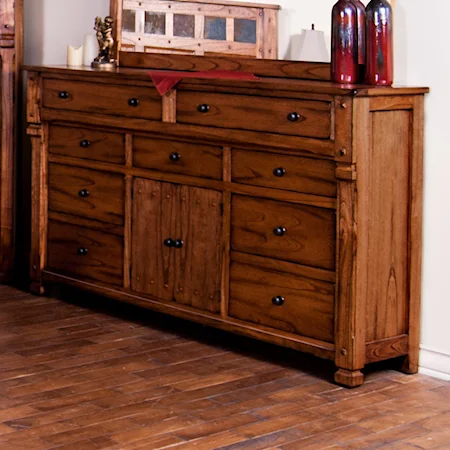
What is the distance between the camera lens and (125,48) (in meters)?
4.19

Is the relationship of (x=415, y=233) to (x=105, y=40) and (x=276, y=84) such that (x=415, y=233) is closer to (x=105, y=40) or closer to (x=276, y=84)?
(x=276, y=84)

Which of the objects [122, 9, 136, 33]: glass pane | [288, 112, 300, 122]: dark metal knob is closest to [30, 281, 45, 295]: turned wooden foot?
[122, 9, 136, 33]: glass pane

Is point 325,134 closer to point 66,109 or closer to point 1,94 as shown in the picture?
point 66,109

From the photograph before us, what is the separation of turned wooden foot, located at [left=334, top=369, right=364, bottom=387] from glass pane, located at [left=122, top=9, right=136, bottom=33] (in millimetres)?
1753

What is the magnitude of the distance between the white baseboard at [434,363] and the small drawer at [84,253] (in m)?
1.20

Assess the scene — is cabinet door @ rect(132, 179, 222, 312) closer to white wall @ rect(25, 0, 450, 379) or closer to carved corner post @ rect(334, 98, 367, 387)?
carved corner post @ rect(334, 98, 367, 387)

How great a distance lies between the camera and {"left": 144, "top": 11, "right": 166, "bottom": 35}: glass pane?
400 cm

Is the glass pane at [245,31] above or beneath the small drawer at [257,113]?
above

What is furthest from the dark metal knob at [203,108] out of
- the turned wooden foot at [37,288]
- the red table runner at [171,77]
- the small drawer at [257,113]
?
the turned wooden foot at [37,288]

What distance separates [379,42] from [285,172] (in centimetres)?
49

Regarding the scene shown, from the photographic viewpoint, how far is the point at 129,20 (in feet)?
13.7

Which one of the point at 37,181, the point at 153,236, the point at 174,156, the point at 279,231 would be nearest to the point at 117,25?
the point at 37,181

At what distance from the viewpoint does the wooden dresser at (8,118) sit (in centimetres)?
443

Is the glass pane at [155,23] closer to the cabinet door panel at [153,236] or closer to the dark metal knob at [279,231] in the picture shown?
the cabinet door panel at [153,236]
